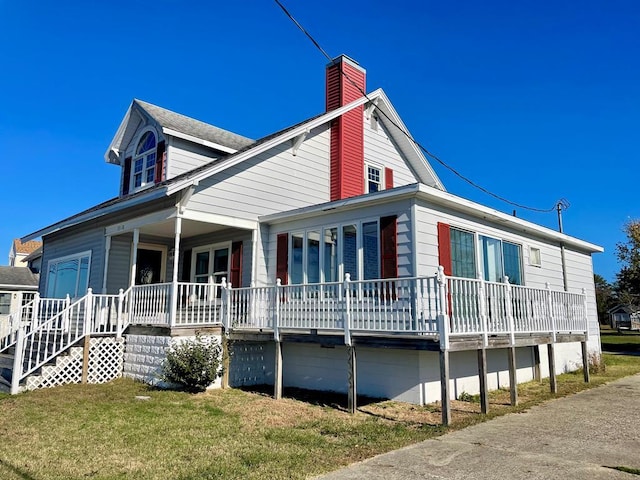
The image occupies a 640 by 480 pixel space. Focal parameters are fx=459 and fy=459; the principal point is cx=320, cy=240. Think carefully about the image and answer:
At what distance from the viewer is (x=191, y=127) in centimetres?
1611

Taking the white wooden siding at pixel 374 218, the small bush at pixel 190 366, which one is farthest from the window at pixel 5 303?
the white wooden siding at pixel 374 218

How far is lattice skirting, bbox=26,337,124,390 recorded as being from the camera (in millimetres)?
10547

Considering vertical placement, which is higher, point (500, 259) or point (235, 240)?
point (235, 240)

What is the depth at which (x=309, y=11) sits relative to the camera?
896 centimetres

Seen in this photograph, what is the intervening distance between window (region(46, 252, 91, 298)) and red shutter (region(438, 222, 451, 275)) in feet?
38.8

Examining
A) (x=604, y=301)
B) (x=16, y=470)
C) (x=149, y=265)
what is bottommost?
(x=16, y=470)

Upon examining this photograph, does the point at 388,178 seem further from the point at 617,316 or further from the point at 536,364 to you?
the point at 617,316

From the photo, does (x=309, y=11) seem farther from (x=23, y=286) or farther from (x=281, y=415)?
(x=23, y=286)

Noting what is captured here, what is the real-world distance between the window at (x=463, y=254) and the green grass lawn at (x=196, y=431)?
289 centimetres

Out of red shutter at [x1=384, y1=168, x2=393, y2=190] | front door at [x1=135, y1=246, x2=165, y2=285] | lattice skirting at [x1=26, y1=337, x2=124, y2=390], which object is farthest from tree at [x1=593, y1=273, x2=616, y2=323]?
lattice skirting at [x1=26, y1=337, x2=124, y2=390]

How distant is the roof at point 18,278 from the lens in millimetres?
26688

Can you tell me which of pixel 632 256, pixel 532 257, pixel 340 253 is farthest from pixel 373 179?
pixel 632 256

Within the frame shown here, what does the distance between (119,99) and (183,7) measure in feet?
32.2

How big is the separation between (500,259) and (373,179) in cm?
564
